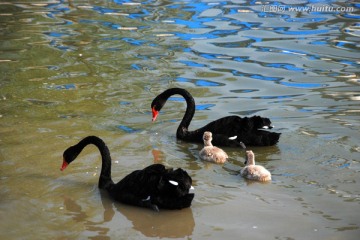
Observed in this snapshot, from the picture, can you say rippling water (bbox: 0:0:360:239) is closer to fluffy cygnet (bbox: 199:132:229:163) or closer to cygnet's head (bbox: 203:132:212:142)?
fluffy cygnet (bbox: 199:132:229:163)

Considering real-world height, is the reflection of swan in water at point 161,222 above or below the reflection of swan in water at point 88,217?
above

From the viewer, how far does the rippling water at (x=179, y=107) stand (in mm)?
6289

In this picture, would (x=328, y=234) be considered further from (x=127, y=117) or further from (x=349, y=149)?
(x=127, y=117)

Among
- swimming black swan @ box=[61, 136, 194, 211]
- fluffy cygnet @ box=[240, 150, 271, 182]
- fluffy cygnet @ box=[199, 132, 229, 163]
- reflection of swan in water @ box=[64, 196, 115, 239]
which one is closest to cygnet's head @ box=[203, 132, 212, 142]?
fluffy cygnet @ box=[199, 132, 229, 163]

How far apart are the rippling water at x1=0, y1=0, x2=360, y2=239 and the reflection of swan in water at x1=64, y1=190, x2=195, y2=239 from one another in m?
0.02

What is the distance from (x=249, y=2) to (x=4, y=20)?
16.4 ft

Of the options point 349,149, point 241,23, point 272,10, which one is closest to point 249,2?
point 272,10

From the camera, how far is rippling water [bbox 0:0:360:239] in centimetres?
629

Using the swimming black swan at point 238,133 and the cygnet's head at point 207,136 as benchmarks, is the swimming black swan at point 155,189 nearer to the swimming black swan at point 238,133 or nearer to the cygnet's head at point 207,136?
the cygnet's head at point 207,136

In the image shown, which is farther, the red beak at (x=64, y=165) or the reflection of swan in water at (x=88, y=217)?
the red beak at (x=64, y=165)

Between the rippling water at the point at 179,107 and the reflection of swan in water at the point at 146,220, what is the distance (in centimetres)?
2

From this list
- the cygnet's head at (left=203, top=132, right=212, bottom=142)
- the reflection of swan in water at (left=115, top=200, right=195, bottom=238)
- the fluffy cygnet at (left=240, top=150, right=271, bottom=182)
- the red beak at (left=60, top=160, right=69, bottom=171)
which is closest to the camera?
the reflection of swan in water at (left=115, top=200, right=195, bottom=238)

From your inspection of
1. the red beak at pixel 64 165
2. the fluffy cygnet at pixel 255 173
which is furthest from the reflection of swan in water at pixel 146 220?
the fluffy cygnet at pixel 255 173

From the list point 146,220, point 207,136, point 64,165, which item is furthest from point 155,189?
point 207,136
